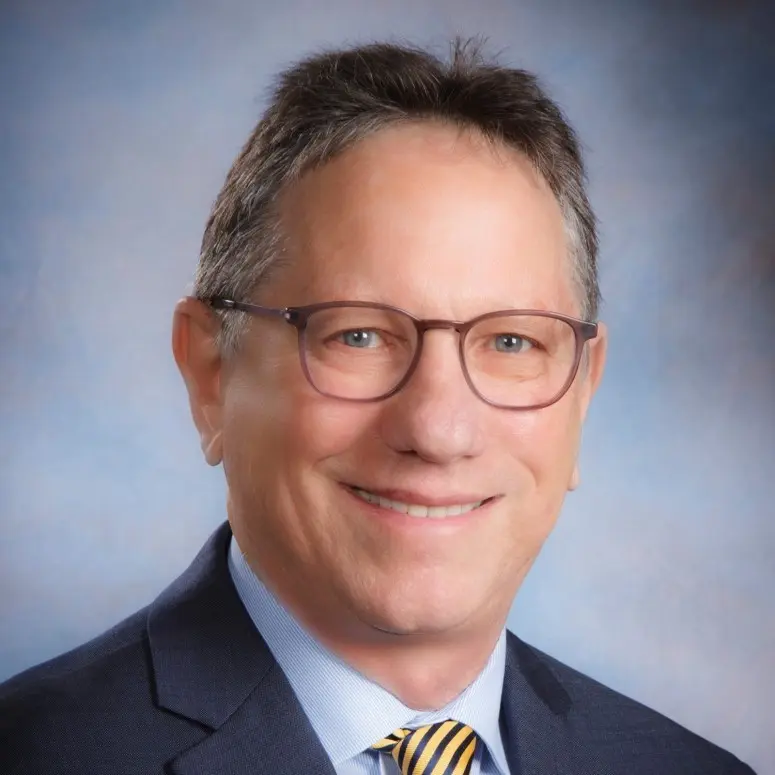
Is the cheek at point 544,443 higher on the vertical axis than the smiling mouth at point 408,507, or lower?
higher

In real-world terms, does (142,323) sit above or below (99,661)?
above

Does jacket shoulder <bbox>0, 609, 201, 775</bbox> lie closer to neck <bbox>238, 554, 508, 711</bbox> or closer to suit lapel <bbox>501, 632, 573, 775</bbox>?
neck <bbox>238, 554, 508, 711</bbox>

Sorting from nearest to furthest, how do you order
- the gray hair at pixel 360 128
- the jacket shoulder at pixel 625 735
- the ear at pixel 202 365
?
the gray hair at pixel 360 128, the ear at pixel 202 365, the jacket shoulder at pixel 625 735

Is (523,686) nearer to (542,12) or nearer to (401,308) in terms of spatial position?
(401,308)

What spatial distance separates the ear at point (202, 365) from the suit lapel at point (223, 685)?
288 millimetres

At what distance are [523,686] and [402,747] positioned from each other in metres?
0.51

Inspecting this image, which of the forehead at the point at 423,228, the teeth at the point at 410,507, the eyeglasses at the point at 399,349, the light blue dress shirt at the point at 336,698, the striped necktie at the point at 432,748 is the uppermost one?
the forehead at the point at 423,228

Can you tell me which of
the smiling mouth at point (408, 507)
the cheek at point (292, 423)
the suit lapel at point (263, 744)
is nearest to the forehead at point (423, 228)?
the cheek at point (292, 423)

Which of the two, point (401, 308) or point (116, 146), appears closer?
point (401, 308)

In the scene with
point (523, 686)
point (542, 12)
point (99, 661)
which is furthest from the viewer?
point (542, 12)

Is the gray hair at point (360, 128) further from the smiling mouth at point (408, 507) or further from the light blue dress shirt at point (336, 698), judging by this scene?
the light blue dress shirt at point (336, 698)

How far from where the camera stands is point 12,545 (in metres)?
4.23

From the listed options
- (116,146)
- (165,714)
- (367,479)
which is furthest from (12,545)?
(367,479)

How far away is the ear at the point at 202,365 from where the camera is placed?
9.61 ft
